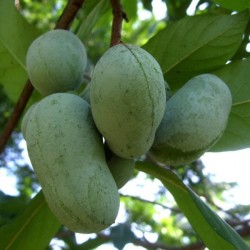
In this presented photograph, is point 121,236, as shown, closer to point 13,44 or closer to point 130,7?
point 13,44

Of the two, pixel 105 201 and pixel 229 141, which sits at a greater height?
pixel 105 201

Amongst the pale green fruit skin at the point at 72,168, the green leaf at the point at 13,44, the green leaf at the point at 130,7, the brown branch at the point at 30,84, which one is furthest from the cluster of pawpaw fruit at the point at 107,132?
the green leaf at the point at 130,7

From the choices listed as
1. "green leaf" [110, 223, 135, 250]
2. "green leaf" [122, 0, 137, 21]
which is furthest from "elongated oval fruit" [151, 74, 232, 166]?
"green leaf" [122, 0, 137, 21]

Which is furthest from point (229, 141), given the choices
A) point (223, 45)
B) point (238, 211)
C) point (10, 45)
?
point (238, 211)

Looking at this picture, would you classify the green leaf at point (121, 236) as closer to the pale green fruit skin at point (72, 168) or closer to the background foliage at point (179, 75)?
the background foliage at point (179, 75)

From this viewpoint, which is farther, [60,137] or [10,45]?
[10,45]

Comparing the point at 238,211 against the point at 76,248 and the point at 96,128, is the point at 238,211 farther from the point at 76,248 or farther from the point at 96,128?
the point at 96,128

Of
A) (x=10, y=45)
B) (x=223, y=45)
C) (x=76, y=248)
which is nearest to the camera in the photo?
(x=223, y=45)

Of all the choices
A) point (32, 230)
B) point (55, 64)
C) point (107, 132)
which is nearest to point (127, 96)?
point (107, 132)
